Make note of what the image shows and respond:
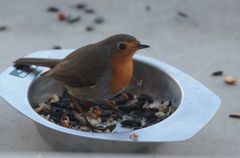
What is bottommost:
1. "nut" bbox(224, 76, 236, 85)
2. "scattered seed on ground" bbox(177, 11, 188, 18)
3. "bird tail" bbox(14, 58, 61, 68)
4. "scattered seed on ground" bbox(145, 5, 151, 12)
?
"scattered seed on ground" bbox(145, 5, 151, 12)

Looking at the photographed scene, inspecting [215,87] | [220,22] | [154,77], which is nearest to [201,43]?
[220,22]

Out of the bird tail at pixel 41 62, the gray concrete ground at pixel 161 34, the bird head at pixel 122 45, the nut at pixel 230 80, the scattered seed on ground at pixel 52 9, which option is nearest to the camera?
the bird head at pixel 122 45

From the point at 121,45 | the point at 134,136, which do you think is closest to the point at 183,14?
the point at 121,45

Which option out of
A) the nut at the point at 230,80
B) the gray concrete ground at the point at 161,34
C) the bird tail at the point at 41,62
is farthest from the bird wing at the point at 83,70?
the nut at the point at 230,80

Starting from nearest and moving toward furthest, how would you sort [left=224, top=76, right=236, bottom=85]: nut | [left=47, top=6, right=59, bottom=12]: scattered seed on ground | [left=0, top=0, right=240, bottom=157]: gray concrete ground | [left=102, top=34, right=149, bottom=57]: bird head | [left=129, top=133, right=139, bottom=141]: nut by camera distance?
[left=129, top=133, right=139, bottom=141]: nut, [left=102, top=34, right=149, bottom=57]: bird head, [left=0, top=0, right=240, bottom=157]: gray concrete ground, [left=224, top=76, right=236, bottom=85]: nut, [left=47, top=6, right=59, bottom=12]: scattered seed on ground

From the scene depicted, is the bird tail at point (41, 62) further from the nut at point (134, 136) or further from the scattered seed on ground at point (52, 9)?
the scattered seed on ground at point (52, 9)

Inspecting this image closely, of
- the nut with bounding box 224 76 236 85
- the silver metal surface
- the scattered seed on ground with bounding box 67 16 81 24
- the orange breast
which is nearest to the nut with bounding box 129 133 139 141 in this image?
the silver metal surface

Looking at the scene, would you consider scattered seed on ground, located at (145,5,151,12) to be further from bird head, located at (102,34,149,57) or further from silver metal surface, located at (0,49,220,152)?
bird head, located at (102,34,149,57)

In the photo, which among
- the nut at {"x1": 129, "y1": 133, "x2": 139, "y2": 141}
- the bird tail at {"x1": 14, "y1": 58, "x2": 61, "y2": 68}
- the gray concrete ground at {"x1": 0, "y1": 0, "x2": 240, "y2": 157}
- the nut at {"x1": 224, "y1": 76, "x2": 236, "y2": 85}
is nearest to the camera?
the nut at {"x1": 129, "y1": 133, "x2": 139, "y2": 141}

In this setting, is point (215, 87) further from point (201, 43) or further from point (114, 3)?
point (114, 3)
